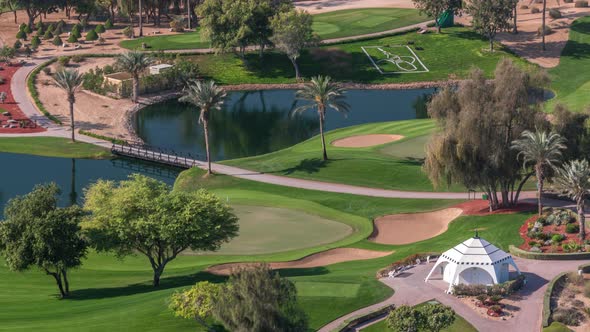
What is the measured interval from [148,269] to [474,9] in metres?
113

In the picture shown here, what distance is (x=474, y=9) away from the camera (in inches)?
7564

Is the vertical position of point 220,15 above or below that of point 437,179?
above

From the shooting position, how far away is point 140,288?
296ft

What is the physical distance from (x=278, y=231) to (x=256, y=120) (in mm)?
65053

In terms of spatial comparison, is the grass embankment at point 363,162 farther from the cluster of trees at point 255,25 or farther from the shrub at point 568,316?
the shrub at point 568,316

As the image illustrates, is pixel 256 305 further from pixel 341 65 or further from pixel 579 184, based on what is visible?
pixel 341 65

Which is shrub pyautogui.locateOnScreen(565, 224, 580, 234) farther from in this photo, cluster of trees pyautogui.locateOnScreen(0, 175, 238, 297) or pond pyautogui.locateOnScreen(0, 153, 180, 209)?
pond pyautogui.locateOnScreen(0, 153, 180, 209)

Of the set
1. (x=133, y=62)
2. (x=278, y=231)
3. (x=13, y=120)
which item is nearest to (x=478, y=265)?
(x=278, y=231)

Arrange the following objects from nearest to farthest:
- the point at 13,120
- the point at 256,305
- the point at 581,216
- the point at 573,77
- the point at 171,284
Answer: the point at 256,305, the point at 171,284, the point at 581,216, the point at 13,120, the point at 573,77

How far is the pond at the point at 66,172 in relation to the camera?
13162 centimetres

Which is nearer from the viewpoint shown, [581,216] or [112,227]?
[112,227]

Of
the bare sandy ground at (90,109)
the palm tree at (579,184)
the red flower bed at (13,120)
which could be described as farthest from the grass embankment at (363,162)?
the red flower bed at (13,120)

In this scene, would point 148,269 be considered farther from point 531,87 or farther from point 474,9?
point 474,9

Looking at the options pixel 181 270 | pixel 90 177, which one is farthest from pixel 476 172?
pixel 90 177
